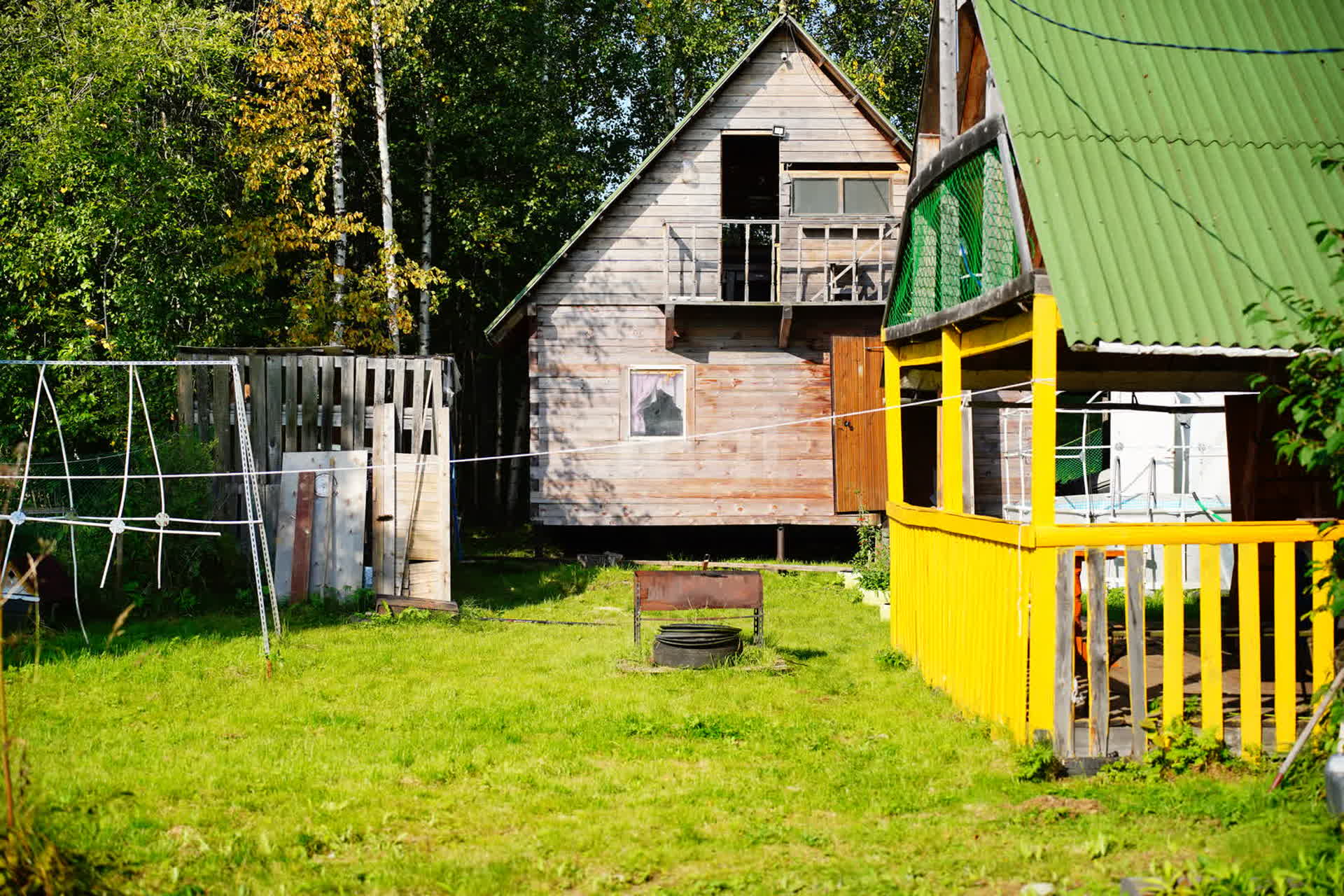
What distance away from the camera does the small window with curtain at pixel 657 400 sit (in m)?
18.9

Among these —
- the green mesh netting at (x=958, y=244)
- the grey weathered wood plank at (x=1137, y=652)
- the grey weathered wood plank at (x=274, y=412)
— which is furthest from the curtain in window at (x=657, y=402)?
the grey weathered wood plank at (x=1137, y=652)

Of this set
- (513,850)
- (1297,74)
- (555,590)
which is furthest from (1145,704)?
(555,590)

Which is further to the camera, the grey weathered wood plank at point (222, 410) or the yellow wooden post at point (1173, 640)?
the grey weathered wood plank at point (222, 410)

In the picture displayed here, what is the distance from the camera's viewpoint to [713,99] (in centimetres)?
1875

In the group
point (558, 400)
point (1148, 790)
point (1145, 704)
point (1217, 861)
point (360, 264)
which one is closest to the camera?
point (1217, 861)

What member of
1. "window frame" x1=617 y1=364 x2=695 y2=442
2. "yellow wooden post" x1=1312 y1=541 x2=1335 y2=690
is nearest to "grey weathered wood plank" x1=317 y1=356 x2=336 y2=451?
"window frame" x1=617 y1=364 x2=695 y2=442

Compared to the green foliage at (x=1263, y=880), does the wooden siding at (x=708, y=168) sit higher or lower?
higher

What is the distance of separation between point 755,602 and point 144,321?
35.7 feet

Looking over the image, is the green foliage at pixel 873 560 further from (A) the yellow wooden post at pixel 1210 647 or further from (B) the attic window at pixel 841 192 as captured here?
(A) the yellow wooden post at pixel 1210 647

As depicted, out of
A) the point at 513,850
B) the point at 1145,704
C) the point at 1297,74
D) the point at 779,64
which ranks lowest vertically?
the point at 513,850

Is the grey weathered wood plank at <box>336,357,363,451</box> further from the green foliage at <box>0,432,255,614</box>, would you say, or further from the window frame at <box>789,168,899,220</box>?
the window frame at <box>789,168,899,220</box>

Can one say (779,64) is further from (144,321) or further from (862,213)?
(144,321)

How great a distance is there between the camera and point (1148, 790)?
22.7ft

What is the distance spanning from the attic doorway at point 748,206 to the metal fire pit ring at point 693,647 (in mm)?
10370
